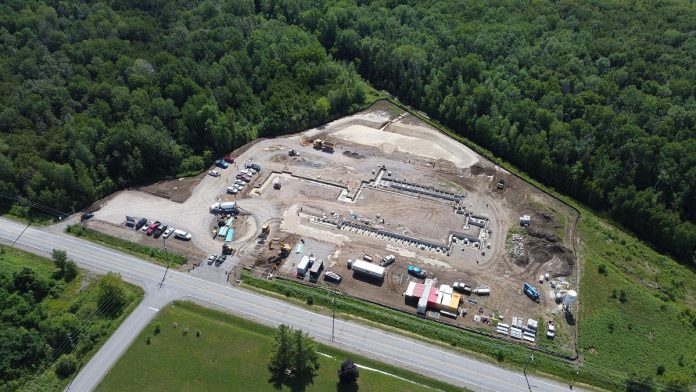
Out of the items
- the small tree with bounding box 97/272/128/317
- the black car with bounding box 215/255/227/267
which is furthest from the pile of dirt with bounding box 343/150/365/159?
the small tree with bounding box 97/272/128/317

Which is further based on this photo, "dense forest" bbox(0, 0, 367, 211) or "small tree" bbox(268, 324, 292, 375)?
"dense forest" bbox(0, 0, 367, 211)

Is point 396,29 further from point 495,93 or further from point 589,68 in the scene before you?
point 589,68

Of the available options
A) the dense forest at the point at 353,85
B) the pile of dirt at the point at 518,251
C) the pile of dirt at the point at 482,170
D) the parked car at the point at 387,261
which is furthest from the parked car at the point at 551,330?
the pile of dirt at the point at 482,170

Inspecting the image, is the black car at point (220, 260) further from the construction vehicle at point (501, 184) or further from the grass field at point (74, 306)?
the construction vehicle at point (501, 184)

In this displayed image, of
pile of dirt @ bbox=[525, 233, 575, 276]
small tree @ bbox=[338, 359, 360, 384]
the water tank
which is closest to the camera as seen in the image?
small tree @ bbox=[338, 359, 360, 384]

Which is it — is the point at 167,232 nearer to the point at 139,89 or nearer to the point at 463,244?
the point at 139,89

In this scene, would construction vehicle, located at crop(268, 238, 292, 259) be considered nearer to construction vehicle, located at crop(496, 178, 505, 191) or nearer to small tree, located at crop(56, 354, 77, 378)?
small tree, located at crop(56, 354, 77, 378)

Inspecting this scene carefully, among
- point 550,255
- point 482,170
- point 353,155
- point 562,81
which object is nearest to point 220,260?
point 353,155
